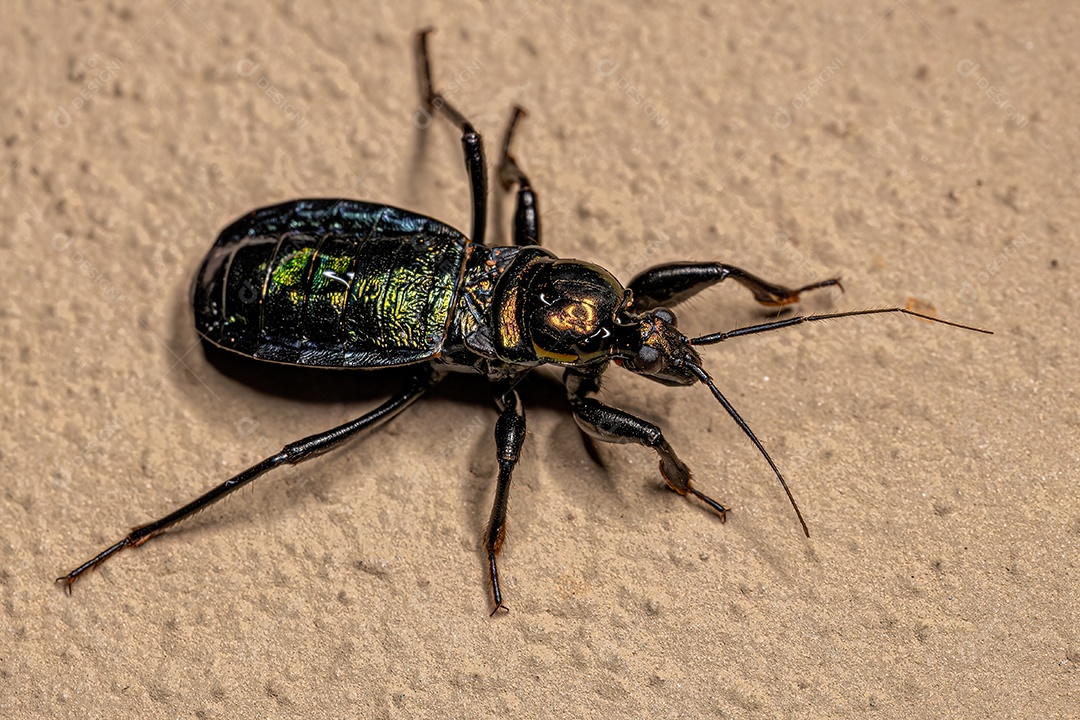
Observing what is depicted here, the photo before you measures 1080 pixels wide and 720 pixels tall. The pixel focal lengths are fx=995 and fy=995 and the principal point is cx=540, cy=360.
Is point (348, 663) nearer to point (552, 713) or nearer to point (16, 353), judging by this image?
point (552, 713)

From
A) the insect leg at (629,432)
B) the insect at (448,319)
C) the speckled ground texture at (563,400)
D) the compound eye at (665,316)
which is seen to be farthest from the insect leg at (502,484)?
the compound eye at (665,316)

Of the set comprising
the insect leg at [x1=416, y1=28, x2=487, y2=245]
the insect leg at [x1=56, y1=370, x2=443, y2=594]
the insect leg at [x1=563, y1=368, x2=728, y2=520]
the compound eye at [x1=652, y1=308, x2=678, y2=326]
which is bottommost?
the insect leg at [x1=56, y1=370, x2=443, y2=594]

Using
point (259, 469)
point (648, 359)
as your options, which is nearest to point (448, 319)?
point (648, 359)

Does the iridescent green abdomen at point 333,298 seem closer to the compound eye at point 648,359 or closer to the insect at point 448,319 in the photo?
the insect at point 448,319

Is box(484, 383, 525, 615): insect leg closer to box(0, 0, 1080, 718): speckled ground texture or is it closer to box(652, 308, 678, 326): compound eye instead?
box(0, 0, 1080, 718): speckled ground texture

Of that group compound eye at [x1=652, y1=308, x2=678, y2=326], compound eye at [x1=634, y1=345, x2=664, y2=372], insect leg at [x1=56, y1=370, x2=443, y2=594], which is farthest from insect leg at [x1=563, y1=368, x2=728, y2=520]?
insect leg at [x1=56, y1=370, x2=443, y2=594]

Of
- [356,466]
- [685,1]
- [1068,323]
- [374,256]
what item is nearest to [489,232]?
[374,256]
